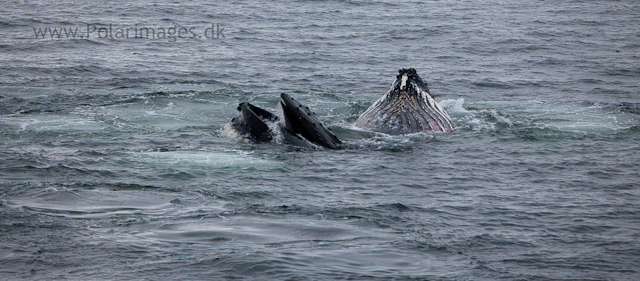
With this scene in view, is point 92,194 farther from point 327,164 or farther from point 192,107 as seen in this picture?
point 192,107

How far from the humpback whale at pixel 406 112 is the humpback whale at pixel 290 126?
132 centimetres

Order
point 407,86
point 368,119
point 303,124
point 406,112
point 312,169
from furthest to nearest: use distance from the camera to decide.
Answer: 1. point 368,119
2. point 407,86
3. point 406,112
4. point 303,124
5. point 312,169

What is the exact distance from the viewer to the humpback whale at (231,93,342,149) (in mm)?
12234

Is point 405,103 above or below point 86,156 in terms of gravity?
above

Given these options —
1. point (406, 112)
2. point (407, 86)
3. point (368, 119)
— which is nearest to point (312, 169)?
point (368, 119)

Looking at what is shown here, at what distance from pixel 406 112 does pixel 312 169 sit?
309 centimetres

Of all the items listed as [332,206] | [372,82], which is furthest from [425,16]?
[332,206]

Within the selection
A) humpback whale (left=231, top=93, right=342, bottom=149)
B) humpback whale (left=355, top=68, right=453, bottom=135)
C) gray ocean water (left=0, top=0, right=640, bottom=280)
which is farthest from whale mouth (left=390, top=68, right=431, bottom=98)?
humpback whale (left=231, top=93, right=342, bottom=149)

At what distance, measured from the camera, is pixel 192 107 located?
16.9 metres

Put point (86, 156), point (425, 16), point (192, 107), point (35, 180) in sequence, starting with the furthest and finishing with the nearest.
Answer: point (425, 16) < point (192, 107) < point (86, 156) < point (35, 180)

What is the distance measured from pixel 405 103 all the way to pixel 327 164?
9.33 feet

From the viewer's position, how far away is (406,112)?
13898 millimetres

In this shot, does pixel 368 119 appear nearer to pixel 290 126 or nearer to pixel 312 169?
pixel 290 126

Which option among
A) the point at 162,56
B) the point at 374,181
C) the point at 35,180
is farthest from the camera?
the point at 162,56
